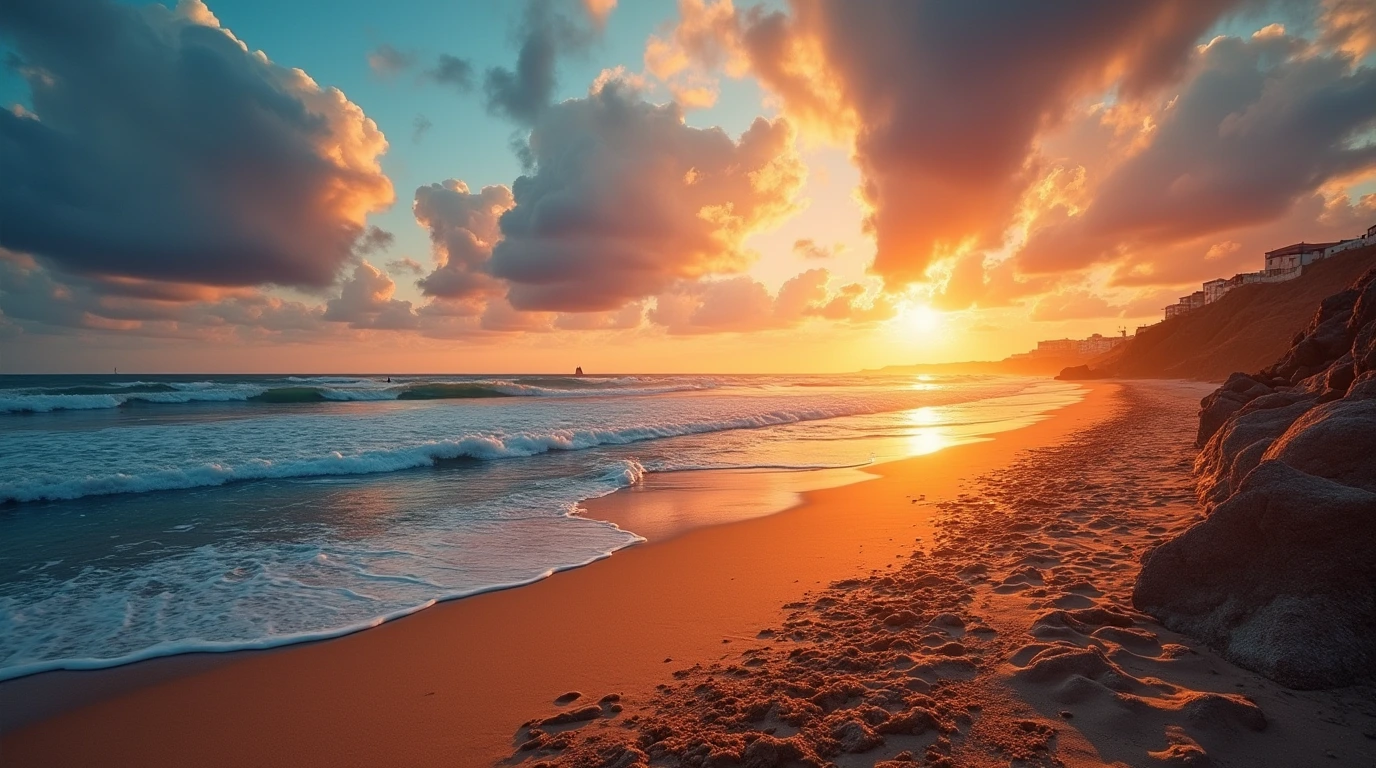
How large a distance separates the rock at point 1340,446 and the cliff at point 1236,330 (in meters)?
47.3

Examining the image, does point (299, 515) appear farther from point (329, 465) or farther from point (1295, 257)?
point (1295, 257)

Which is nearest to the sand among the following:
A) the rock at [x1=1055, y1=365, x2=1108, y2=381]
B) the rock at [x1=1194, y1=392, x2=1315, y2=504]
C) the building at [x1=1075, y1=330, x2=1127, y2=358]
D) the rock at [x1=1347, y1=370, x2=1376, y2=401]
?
the rock at [x1=1194, y1=392, x2=1315, y2=504]

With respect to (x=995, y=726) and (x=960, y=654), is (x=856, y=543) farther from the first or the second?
(x=995, y=726)

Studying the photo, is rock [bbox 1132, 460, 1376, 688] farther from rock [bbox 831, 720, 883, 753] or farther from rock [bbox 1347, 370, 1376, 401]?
rock [bbox 1347, 370, 1376, 401]

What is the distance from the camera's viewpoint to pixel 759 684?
3561 mm

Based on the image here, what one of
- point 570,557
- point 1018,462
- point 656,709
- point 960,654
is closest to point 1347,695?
point 960,654

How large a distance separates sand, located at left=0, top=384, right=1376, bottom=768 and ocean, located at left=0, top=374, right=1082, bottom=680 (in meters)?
0.68

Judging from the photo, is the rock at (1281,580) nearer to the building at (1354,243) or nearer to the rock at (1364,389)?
the rock at (1364,389)

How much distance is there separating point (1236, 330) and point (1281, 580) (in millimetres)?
81946

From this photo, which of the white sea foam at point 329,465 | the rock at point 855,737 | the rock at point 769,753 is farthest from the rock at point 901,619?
the white sea foam at point 329,465

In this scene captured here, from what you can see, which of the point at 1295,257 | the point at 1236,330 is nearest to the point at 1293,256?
the point at 1295,257

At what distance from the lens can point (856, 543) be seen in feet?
22.5

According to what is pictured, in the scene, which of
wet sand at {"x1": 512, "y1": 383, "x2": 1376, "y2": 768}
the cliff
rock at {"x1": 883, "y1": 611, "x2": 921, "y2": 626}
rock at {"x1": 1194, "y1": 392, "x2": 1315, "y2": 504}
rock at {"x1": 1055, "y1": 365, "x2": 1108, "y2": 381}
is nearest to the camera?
wet sand at {"x1": 512, "y1": 383, "x2": 1376, "y2": 768}

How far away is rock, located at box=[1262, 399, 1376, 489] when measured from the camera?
4.39 m
